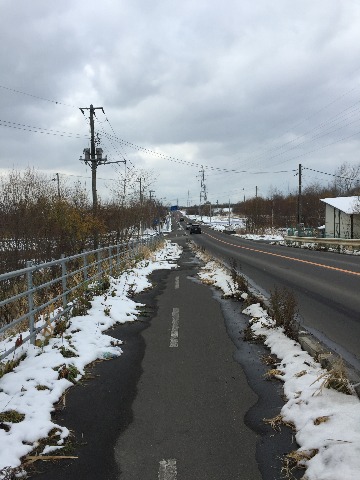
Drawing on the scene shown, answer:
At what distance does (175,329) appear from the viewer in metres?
7.48

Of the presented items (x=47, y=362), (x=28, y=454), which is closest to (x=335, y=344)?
(x=47, y=362)

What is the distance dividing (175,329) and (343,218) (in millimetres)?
39992

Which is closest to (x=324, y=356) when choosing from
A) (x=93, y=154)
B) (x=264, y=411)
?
(x=264, y=411)

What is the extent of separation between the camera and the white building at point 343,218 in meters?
40.0

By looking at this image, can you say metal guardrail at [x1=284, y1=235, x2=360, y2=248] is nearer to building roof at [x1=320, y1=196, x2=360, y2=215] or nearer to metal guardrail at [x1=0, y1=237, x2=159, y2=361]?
building roof at [x1=320, y1=196, x2=360, y2=215]

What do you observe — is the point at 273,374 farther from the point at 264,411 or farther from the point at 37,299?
the point at 37,299

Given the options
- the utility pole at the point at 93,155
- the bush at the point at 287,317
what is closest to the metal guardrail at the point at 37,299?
the bush at the point at 287,317

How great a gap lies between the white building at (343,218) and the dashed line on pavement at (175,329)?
113 feet

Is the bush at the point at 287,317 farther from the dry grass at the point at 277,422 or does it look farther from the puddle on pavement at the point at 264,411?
the dry grass at the point at 277,422

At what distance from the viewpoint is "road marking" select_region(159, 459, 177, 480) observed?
296 centimetres

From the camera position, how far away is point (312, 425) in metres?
3.51

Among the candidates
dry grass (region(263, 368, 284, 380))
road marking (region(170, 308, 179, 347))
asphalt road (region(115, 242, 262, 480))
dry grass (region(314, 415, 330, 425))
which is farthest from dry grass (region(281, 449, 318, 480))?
road marking (region(170, 308, 179, 347))

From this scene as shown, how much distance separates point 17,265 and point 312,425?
16.9m

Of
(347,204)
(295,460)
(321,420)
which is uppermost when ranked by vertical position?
(347,204)
